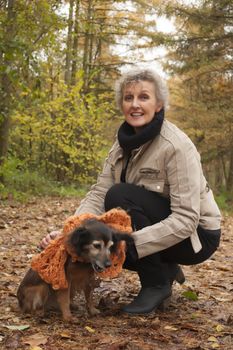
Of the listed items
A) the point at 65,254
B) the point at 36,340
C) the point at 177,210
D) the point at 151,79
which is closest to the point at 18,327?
the point at 36,340

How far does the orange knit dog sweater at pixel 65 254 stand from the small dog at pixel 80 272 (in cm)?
6

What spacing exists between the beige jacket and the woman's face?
152 millimetres

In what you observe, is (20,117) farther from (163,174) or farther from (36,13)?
(163,174)

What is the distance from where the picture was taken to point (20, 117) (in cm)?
1458

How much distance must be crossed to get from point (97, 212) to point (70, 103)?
11878mm

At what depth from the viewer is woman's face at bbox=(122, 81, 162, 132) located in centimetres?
379

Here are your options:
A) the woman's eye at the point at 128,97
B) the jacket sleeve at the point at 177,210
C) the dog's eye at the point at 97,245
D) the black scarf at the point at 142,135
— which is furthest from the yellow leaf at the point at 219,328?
the woman's eye at the point at 128,97

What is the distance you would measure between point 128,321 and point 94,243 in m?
0.67

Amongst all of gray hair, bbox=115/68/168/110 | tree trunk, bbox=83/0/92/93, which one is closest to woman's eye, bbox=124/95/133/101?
gray hair, bbox=115/68/168/110

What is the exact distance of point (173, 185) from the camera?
141 inches

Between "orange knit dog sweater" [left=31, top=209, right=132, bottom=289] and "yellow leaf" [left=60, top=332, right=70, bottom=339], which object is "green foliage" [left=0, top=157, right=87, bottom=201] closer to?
"orange knit dog sweater" [left=31, top=209, right=132, bottom=289]

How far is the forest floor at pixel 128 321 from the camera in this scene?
3053mm

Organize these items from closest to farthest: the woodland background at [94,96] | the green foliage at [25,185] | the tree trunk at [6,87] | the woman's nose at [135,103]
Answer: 1. the woman's nose at [135,103]
2. the tree trunk at [6,87]
3. the green foliage at [25,185]
4. the woodland background at [94,96]

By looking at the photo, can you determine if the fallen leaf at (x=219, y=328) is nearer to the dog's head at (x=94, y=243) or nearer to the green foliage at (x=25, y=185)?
the dog's head at (x=94, y=243)
